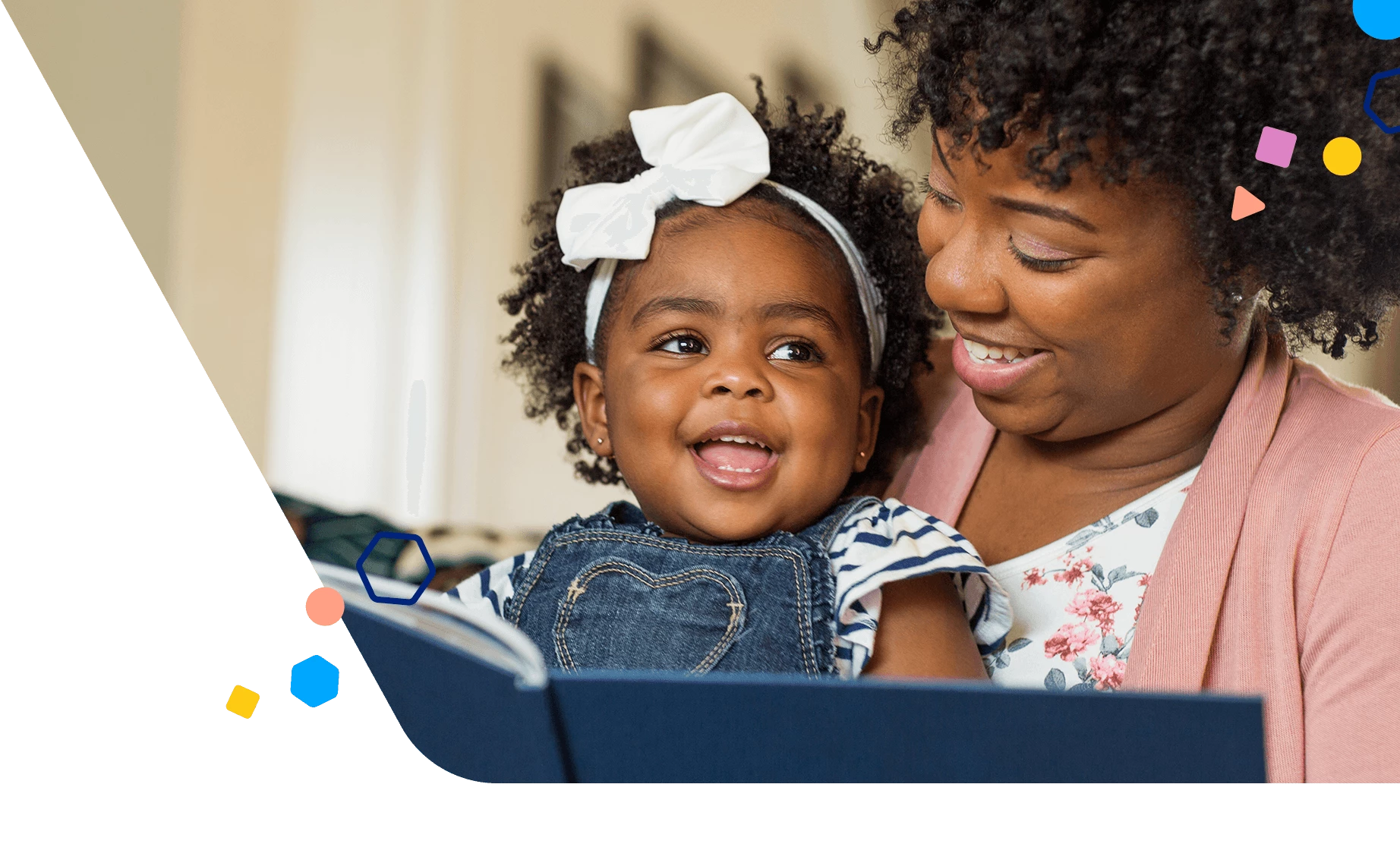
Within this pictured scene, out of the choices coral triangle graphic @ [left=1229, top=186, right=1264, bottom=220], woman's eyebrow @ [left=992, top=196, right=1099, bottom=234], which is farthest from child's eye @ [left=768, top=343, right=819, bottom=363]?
coral triangle graphic @ [left=1229, top=186, right=1264, bottom=220]

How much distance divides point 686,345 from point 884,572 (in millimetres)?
345

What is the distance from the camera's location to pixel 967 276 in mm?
1130

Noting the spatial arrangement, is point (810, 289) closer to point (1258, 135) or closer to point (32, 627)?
point (1258, 135)

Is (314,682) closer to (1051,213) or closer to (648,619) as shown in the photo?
(648,619)

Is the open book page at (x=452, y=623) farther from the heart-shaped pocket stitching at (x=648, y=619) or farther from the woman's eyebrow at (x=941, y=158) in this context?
the woman's eyebrow at (x=941, y=158)

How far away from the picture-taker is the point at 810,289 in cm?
136

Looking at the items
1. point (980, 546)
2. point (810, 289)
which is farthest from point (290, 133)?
point (980, 546)

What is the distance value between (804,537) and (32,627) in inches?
28.6

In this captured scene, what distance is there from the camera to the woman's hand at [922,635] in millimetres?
1177

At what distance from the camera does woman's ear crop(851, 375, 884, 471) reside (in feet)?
4.78

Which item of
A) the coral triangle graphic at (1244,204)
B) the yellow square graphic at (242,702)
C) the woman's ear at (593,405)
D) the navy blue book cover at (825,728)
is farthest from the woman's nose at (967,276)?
the yellow square graphic at (242,702)

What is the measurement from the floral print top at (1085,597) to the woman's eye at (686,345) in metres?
0.40

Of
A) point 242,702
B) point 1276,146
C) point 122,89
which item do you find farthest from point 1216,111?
point 122,89

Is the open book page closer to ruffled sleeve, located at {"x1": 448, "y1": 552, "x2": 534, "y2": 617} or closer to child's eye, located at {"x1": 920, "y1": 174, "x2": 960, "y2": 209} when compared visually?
ruffled sleeve, located at {"x1": 448, "y1": 552, "x2": 534, "y2": 617}
